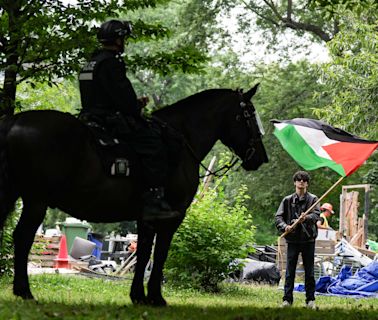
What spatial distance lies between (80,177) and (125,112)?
2.89 feet

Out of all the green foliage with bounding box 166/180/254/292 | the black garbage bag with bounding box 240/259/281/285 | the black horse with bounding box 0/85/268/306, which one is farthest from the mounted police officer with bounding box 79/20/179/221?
the black garbage bag with bounding box 240/259/281/285

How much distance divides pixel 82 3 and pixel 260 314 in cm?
779

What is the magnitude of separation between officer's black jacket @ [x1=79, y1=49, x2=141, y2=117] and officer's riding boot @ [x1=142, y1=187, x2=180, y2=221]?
874 mm

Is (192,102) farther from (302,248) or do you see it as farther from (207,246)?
(207,246)

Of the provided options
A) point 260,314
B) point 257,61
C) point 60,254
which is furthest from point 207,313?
point 257,61

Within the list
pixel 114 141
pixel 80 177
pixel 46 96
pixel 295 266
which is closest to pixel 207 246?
pixel 295 266

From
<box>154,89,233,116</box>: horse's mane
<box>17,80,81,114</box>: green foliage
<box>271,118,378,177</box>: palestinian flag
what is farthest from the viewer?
<box>17,80,81,114</box>: green foliage

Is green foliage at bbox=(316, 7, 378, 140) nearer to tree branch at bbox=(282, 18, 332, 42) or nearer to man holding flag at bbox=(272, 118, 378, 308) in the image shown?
man holding flag at bbox=(272, 118, 378, 308)

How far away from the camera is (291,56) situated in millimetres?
43219

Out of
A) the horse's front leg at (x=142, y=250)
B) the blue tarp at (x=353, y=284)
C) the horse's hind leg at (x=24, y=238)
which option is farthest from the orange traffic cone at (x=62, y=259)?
the horse's hind leg at (x=24, y=238)

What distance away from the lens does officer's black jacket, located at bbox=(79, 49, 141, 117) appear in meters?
8.89

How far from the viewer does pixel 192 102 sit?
32.5 ft

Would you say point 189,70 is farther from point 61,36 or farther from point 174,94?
point 174,94

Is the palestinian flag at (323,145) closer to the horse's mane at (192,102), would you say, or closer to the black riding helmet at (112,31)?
the horse's mane at (192,102)
